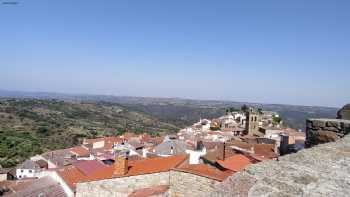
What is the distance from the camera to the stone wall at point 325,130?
5875 mm

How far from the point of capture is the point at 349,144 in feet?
14.7

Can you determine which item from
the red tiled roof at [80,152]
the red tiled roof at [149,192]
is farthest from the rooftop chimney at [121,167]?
the red tiled roof at [80,152]

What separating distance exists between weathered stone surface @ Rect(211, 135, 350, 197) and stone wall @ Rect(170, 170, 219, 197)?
8.58m

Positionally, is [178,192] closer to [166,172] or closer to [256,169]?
[166,172]

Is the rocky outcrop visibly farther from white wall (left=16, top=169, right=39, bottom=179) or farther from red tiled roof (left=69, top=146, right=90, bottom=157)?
red tiled roof (left=69, top=146, right=90, bottom=157)

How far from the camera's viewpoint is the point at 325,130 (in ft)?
19.9

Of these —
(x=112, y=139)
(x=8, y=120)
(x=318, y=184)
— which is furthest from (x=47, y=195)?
(x=8, y=120)

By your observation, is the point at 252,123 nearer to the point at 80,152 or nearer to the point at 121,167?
the point at 80,152

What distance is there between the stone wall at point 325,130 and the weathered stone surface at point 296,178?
6.43ft

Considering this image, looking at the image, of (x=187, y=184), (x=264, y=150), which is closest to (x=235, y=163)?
(x=187, y=184)

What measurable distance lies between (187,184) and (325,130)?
307 inches

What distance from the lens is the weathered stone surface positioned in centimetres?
319

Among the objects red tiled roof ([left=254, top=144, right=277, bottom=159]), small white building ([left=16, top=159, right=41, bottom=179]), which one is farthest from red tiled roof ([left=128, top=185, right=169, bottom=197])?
small white building ([left=16, top=159, right=41, bottom=179])

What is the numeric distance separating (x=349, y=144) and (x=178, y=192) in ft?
30.8
